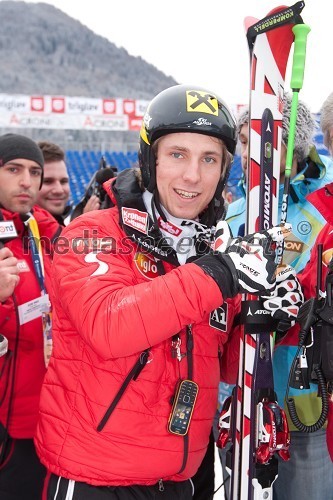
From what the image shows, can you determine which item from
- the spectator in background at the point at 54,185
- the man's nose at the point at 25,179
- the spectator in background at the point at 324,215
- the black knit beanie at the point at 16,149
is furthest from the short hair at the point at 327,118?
the spectator in background at the point at 54,185

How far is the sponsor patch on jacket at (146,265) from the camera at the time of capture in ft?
5.04

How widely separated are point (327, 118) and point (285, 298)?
2.06 ft

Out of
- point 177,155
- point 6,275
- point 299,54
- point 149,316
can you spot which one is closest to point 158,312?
point 149,316

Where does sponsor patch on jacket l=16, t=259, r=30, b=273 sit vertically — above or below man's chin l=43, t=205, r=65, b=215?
below

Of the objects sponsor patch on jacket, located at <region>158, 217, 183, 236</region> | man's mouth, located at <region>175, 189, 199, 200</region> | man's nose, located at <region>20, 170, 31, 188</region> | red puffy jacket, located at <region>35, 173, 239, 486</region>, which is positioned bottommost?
red puffy jacket, located at <region>35, 173, 239, 486</region>

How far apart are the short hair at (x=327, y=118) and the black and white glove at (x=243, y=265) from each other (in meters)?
0.57

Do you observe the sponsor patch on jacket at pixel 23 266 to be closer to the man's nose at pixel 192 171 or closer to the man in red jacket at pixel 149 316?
the man in red jacket at pixel 149 316

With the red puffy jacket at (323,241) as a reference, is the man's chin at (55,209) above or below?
below

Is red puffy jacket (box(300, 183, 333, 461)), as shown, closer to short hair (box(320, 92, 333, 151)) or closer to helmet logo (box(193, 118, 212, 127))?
short hair (box(320, 92, 333, 151))

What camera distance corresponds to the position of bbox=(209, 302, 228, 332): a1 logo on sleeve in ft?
5.37

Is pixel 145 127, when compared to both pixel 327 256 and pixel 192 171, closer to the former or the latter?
pixel 192 171

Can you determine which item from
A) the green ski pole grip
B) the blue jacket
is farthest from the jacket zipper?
the green ski pole grip

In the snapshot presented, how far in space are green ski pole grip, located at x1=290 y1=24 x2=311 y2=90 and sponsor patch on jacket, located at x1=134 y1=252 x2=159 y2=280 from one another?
Answer: 78 cm

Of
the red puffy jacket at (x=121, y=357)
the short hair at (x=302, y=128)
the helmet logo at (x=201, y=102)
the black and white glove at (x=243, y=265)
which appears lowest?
the red puffy jacket at (x=121, y=357)
